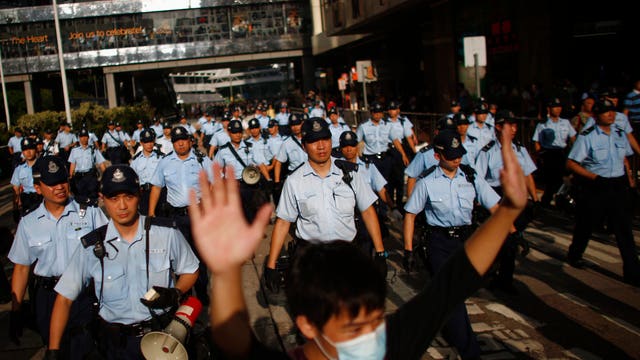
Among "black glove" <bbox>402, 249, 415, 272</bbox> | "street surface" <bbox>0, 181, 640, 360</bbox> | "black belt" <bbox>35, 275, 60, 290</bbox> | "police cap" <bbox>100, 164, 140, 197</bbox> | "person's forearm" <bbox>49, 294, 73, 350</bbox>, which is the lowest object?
"street surface" <bbox>0, 181, 640, 360</bbox>

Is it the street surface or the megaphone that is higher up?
the megaphone

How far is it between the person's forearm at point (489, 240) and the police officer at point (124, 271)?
6.73ft

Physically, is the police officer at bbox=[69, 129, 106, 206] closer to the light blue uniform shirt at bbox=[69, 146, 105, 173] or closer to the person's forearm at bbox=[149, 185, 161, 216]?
the light blue uniform shirt at bbox=[69, 146, 105, 173]

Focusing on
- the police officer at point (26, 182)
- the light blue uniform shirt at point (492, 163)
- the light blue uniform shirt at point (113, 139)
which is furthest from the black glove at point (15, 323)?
the light blue uniform shirt at point (113, 139)

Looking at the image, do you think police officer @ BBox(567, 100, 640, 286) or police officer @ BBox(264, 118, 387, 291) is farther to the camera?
police officer @ BBox(567, 100, 640, 286)

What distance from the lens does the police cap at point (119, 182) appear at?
394cm

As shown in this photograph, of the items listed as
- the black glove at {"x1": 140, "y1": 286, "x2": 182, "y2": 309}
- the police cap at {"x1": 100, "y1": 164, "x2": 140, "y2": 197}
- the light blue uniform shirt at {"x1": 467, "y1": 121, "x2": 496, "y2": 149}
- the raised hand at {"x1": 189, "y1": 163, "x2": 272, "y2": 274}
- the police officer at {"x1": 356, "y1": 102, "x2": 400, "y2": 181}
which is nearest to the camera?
the raised hand at {"x1": 189, "y1": 163, "x2": 272, "y2": 274}

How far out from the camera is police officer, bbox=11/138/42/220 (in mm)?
11156

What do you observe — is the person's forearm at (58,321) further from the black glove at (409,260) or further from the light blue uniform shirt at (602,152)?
the light blue uniform shirt at (602,152)

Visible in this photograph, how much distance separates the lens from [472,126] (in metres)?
11.2

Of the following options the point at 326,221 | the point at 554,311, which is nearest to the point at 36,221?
the point at 326,221

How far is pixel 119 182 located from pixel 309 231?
1.87 metres

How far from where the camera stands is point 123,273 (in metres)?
3.82

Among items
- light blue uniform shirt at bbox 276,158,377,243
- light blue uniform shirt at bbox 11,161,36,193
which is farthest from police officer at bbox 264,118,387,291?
light blue uniform shirt at bbox 11,161,36,193
